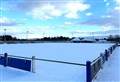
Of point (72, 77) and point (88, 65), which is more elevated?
point (88, 65)

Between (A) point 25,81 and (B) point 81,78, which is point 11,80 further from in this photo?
(B) point 81,78

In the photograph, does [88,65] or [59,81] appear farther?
[59,81]

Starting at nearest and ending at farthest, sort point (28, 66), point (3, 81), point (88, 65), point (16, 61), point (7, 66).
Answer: point (88, 65)
point (3, 81)
point (28, 66)
point (16, 61)
point (7, 66)

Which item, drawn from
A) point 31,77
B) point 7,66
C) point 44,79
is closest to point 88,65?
point 44,79

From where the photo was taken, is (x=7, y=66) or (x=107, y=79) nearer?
(x=107, y=79)

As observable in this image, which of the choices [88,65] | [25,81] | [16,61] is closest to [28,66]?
[16,61]

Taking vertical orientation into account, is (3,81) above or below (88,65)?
below

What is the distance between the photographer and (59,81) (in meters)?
7.64

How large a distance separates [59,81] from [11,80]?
1.97m

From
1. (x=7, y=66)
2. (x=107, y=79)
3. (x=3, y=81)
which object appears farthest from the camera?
(x=7, y=66)

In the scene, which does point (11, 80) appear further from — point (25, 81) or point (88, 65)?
point (88, 65)

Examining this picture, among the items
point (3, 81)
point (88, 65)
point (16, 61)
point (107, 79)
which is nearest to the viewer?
point (88, 65)

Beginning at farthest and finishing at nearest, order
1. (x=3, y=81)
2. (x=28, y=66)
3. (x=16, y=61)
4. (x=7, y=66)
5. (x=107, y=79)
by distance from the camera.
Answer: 1. (x=7, y=66)
2. (x=16, y=61)
3. (x=28, y=66)
4. (x=107, y=79)
5. (x=3, y=81)

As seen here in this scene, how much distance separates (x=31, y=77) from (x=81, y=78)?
2152mm
